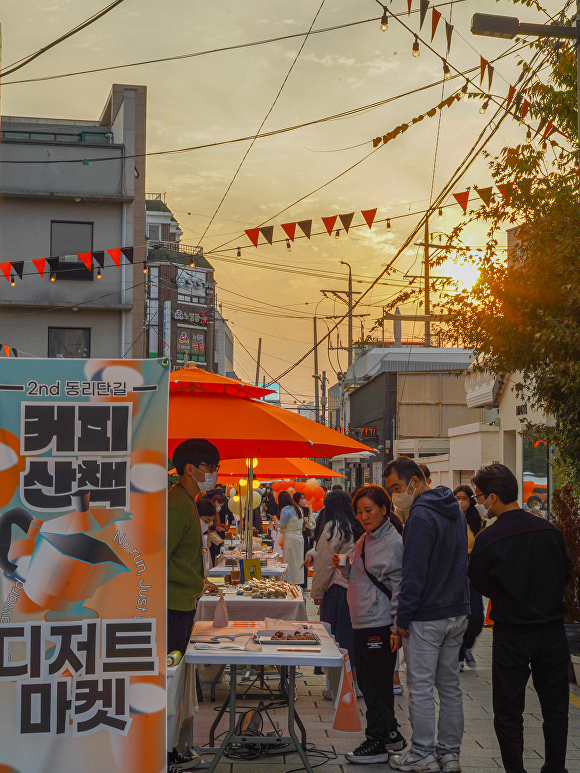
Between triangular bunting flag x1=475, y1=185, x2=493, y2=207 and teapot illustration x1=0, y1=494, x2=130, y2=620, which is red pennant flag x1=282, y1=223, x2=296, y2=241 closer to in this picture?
triangular bunting flag x1=475, y1=185, x2=493, y2=207

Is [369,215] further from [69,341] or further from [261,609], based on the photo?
[69,341]

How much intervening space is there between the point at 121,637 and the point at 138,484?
2.50 feet

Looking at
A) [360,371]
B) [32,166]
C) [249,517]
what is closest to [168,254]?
[360,371]

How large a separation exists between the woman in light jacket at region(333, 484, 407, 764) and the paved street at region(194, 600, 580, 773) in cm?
24

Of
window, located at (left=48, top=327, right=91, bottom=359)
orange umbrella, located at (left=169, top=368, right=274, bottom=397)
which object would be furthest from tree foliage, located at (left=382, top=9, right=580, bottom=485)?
window, located at (left=48, top=327, right=91, bottom=359)

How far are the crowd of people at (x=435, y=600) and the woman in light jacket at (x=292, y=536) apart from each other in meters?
9.17

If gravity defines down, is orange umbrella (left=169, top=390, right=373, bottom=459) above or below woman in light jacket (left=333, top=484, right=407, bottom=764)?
above

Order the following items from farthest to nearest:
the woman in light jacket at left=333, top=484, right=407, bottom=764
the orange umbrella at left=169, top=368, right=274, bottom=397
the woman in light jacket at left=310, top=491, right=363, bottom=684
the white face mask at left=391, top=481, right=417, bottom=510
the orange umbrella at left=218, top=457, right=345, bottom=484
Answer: the orange umbrella at left=218, top=457, right=345, bottom=484 → the woman in light jacket at left=310, top=491, right=363, bottom=684 → the orange umbrella at left=169, top=368, right=274, bottom=397 → the white face mask at left=391, top=481, right=417, bottom=510 → the woman in light jacket at left=333, top=484, right=407, bottom=764

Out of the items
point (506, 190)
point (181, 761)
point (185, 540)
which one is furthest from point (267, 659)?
point (506, 190)

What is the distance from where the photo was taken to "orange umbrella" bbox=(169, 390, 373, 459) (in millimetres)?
6414

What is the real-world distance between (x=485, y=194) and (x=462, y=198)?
251 cm

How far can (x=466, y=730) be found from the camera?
23.3 ft

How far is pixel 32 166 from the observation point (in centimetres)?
2941

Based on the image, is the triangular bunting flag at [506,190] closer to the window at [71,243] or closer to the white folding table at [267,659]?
the white folding table at [267,659]
